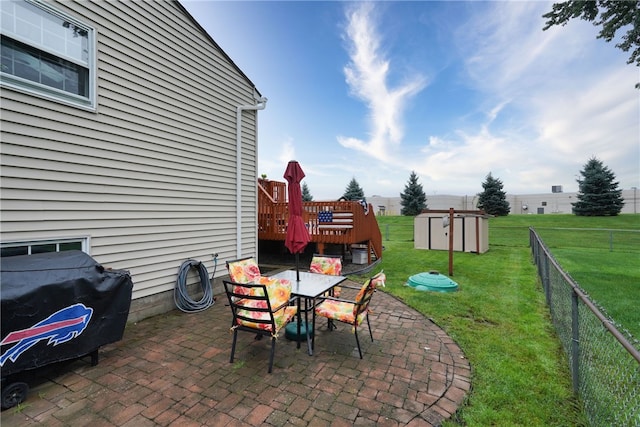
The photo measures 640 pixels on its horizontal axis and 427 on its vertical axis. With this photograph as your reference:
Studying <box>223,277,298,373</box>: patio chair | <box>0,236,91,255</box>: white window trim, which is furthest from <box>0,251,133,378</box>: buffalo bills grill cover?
<box>223,277,298,373</box>: patio chair

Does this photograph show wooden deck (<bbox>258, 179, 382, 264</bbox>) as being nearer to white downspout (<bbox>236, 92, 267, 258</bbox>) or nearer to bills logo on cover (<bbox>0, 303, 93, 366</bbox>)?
white downspout (<bbox>236, 92, 267, 258</bbox>)

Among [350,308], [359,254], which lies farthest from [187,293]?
[359,254]

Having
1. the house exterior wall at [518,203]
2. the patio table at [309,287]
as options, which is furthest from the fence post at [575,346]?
the house exterior wall at [518,203]

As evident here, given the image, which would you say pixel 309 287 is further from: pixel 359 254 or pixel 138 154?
pixel 359 254

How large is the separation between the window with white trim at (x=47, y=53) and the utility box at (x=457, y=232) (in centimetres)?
1046

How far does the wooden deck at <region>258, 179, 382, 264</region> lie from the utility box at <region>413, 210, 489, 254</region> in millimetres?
4543

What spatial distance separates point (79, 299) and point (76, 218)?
139 centimetres

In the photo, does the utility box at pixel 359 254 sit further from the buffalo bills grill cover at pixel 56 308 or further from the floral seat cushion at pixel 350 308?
the buffalo bills grill cover at pixel 56 308

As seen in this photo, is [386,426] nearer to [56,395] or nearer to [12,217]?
[56,395]

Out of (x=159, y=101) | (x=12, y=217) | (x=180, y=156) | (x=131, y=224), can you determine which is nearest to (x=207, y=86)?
(x=159, y=101)

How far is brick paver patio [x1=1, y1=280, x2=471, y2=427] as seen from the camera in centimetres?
210

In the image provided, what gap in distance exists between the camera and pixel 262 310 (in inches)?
107

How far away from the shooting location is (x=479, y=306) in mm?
4730

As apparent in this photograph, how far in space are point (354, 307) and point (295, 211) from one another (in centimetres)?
158
